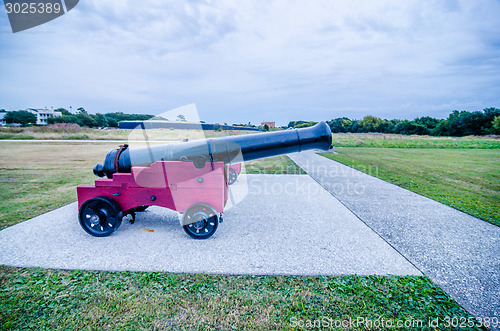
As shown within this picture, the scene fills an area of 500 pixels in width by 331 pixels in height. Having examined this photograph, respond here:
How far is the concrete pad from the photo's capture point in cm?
299

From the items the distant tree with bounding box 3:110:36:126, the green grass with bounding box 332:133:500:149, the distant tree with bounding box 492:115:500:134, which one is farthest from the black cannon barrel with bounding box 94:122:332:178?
the distant tree with bounding box 492:115:500:134

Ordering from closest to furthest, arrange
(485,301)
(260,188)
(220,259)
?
(485,301) → (220,259) → (260,188)

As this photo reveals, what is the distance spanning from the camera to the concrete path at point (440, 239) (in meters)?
2.62

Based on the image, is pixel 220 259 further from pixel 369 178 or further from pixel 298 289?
pixel 369 178

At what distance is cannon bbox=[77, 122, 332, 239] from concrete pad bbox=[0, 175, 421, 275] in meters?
0.30

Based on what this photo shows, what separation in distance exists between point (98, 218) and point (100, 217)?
6cm

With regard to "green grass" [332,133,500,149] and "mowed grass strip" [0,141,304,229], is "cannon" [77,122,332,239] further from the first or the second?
"green grass" [332,133,500,149]

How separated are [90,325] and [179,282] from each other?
795 millimetres

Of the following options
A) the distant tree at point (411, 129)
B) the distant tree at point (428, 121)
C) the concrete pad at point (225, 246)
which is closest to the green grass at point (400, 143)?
the concrete pad at point (225, 246)

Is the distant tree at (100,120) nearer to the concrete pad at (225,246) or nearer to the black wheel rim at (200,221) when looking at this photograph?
the concrete pad at (225,246)

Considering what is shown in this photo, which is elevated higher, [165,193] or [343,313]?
[165,193]

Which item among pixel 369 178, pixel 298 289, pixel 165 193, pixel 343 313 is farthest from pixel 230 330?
pixel 369 178

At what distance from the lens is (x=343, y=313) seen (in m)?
2.28

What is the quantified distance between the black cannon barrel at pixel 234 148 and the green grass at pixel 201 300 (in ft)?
5.06
